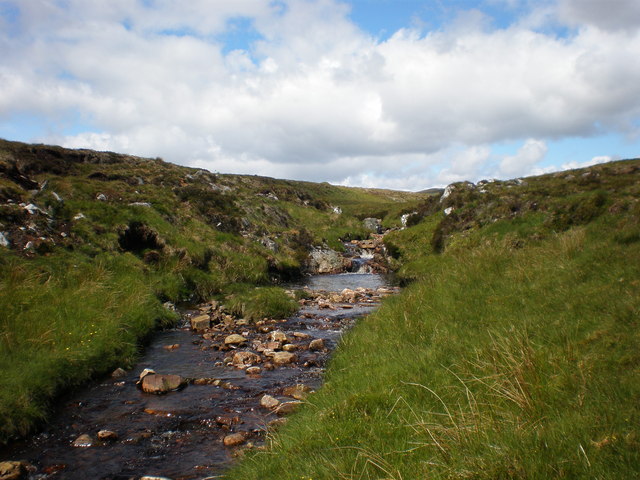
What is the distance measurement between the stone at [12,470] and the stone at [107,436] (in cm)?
121

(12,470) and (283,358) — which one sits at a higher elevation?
(12,470)

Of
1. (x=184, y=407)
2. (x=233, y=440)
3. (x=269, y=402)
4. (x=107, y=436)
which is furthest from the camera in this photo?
(x=184, y=407)

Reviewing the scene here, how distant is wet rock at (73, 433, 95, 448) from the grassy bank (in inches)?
138

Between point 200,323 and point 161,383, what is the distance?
5344 millimetres

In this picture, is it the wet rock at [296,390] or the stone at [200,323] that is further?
the stone at [200,323]

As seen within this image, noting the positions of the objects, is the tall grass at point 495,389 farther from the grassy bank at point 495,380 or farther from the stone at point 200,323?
the stone at point 200,323

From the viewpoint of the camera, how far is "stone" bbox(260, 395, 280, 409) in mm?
8430

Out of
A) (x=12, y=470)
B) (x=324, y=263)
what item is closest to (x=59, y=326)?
(x=12, y=470)

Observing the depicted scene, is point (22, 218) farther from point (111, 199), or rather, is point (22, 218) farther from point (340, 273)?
point (340, 273)

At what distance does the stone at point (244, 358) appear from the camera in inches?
445

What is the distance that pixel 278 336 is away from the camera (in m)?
13.5

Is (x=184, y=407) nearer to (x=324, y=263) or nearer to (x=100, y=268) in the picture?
(x=100, y=268)

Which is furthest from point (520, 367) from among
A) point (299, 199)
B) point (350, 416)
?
point (299, 199)

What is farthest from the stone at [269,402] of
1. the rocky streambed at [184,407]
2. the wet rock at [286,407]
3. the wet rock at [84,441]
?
the wet rock at [84,441]
